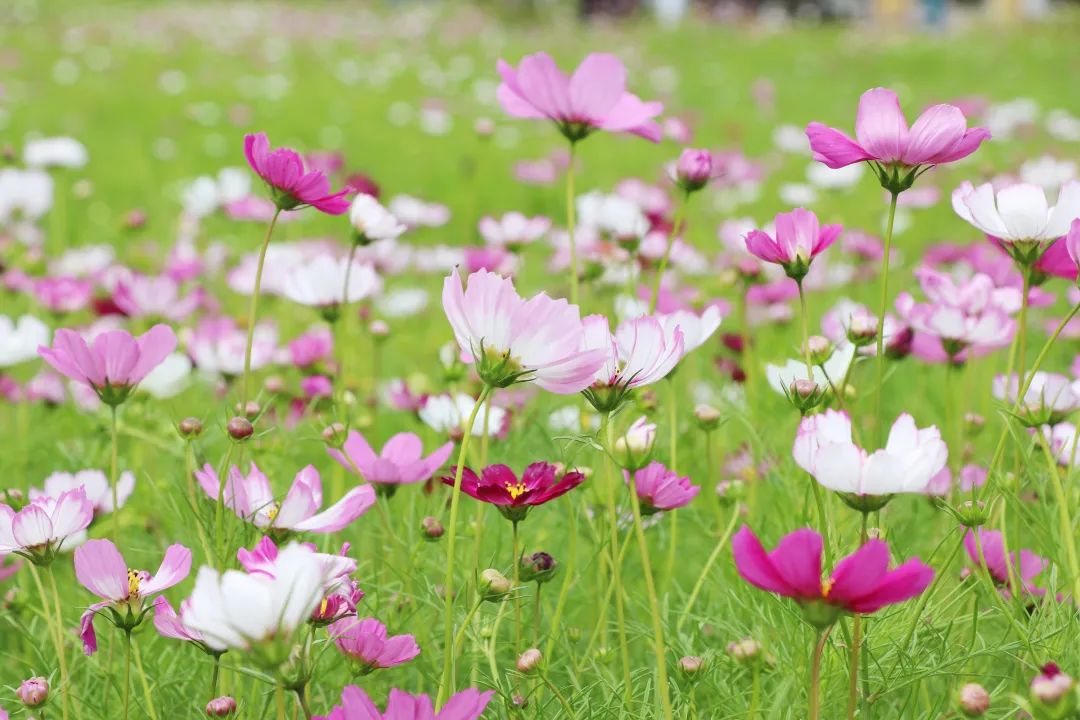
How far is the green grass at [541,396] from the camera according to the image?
0.82 metres

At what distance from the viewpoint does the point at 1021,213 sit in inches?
29.5

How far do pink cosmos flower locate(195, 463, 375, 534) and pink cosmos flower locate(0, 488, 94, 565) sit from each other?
79 mm

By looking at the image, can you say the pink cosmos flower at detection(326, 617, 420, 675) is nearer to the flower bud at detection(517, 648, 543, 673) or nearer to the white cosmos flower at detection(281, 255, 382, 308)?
the flower bud at detection(517, 648, 543, 673)

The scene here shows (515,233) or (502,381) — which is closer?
(502,381)

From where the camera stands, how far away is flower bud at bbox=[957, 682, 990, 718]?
580 mm

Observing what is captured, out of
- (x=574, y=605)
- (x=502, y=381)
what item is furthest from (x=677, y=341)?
(x=574, y=605)

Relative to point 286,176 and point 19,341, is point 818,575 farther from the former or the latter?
point 19,341

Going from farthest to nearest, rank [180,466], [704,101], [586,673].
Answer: [704,101], [180,466], [586,673]

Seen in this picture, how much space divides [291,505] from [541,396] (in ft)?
3.33

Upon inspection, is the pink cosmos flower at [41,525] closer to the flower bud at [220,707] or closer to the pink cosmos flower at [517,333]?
the flower bud at [220,707]

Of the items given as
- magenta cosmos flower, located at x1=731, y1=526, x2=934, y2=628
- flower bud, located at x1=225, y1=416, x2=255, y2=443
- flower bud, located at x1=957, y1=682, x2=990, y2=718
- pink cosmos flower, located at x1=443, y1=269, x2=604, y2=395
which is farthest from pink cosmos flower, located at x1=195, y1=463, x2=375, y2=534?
flower bud, located at x1=957, y1=682, x2=990, y2=718

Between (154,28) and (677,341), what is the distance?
386 inches

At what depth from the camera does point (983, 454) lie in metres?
1.50

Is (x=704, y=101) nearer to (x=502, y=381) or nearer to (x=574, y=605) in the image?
(x=574, y=605)
